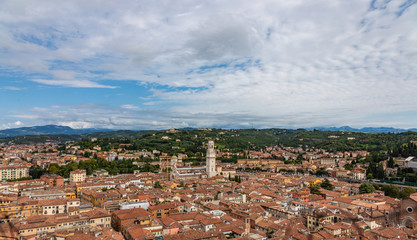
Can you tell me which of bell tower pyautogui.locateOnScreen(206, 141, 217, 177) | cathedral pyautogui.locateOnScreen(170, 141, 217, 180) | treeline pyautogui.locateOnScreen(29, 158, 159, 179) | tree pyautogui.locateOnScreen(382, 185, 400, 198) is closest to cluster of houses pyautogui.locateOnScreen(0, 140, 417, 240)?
tree pyautogui.locateOnScreen(382, 185, 400, 198)

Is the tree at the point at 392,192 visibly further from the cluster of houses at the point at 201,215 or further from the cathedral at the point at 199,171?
the cathedral at the point at 199,171

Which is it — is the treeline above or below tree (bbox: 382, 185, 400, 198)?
above

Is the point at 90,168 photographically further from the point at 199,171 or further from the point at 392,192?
the point at 392,192

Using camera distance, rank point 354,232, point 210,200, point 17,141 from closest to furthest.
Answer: point 354,232
point 210,200
point 17,141

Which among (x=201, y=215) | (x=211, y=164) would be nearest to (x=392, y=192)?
(x=201, y=215)

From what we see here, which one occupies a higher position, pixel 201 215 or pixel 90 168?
pixel 201 215

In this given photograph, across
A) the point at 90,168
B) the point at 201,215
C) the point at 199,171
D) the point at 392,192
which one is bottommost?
the point at 199,171

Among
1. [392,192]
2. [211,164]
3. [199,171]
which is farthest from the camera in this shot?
Answer: [199,171]

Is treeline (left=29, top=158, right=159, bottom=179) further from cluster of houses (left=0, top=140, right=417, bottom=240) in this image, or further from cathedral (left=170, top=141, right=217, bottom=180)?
cluster of houses (left=0, top=140, right=417, bottom=240)

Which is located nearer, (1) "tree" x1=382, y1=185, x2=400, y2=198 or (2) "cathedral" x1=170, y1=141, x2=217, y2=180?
(1) "tree" x1=382, y1=185, x2=400, y2=198

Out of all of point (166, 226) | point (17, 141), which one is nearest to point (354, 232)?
point (166, 226)

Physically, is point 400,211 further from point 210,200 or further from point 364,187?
point 210,200
